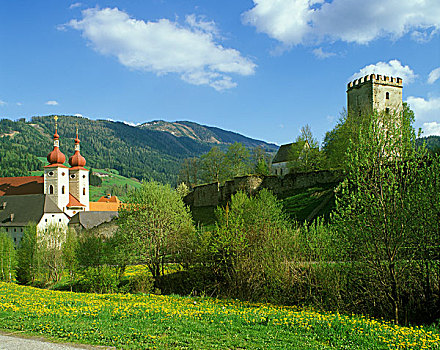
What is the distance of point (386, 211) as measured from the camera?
45.9 ft

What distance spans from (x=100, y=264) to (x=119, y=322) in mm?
27649

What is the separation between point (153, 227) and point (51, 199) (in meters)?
61.3

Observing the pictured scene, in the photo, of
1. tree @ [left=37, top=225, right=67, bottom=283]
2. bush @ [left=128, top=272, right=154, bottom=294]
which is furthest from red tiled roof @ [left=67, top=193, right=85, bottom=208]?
bush @ [left=128, top=272, right=154, bottom=294]

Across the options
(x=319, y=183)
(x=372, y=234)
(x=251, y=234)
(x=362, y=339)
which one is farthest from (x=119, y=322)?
→ (x=319, y=183)

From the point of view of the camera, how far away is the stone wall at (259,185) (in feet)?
151

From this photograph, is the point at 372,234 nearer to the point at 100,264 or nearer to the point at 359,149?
the point at 359,149

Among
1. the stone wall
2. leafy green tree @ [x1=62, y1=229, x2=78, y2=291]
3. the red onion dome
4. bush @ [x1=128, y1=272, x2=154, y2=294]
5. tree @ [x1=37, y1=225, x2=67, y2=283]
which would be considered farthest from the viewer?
the red onion dome

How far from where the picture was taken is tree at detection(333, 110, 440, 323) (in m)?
13.8

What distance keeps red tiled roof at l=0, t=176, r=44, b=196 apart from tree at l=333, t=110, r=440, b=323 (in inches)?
3721

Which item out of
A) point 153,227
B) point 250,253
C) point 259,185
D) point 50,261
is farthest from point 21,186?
point 250,253

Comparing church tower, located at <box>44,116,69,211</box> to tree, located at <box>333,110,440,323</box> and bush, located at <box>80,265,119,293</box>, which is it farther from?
tree, located at <box>333,110,440,323</box>

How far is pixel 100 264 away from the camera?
37.9 meters

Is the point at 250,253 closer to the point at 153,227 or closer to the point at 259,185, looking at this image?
the point at 153,227

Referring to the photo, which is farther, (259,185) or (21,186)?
(21,186)
